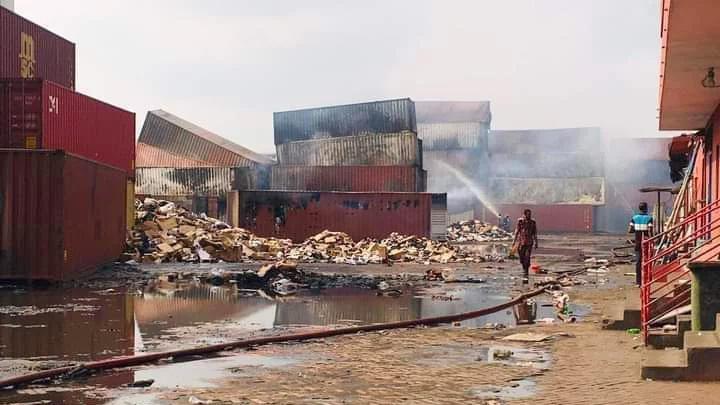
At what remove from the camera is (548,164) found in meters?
70.6

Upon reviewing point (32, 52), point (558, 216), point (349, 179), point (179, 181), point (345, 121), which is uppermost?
point (345, 121)

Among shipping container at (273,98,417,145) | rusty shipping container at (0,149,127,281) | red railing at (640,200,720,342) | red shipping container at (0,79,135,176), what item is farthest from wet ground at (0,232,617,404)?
shipping container at (273,98,417,145)

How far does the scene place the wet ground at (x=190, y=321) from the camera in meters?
7.61

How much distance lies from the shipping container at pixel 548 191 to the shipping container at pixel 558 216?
65.5 inches

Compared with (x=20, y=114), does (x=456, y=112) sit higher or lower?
higher

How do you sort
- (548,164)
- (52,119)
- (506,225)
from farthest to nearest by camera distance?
(548,164), (506,225), (52,119)

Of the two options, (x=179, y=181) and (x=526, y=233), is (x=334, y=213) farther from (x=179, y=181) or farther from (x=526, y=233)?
(x=526, y=233)

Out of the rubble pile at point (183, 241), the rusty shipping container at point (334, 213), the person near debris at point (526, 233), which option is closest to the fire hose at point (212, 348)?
the person near debris at point (526, 233)

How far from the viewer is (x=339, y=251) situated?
29531 millimetres

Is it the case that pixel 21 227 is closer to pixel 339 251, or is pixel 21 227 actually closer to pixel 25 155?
pixel 25 155

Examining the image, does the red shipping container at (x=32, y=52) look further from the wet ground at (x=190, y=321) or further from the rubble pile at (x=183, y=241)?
the wet ground at (x=190, y=321)

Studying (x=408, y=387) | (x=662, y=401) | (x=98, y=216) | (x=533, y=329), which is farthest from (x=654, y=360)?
(x=98, y=216)

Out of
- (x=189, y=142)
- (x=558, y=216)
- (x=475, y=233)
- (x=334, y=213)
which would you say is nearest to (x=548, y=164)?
(x=558, y=216)

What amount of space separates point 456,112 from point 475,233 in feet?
75.3
